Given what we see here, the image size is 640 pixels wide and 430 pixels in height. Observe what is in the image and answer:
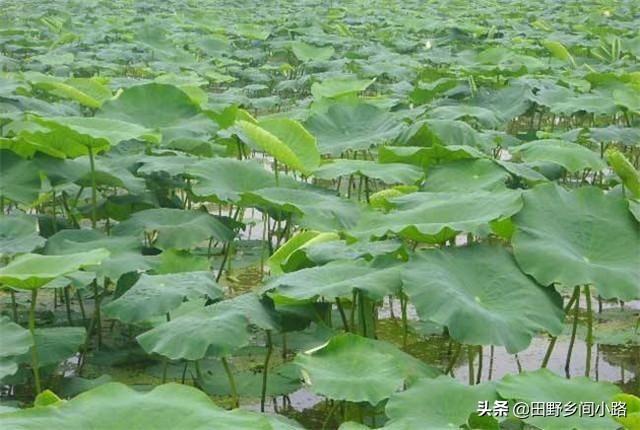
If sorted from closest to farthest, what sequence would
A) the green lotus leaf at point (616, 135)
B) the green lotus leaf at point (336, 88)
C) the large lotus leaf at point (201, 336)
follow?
1. the large lotus leaf at point (201, 336)
2. the green lotus leaf at point (616, 135)
3. the green lotus leaf at point (336, 88)

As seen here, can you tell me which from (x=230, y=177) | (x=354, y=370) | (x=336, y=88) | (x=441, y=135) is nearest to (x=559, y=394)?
(x=354, y=370)

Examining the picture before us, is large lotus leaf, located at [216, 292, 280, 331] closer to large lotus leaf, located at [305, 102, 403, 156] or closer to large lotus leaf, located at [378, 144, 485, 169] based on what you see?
large lotus leaf, located at [378, 144, 485, 169]

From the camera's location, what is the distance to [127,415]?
159 cm

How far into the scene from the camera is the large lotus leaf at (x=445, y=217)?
7.35ft

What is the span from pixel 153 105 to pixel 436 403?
6.32ft

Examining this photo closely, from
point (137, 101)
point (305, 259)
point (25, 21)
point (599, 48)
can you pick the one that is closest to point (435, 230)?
point (305, 259)

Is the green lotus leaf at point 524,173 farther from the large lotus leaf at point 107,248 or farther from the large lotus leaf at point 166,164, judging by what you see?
the large lotus leaf at point 107,248

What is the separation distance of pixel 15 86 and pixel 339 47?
458cm

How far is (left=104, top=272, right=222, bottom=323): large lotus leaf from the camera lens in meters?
2.27

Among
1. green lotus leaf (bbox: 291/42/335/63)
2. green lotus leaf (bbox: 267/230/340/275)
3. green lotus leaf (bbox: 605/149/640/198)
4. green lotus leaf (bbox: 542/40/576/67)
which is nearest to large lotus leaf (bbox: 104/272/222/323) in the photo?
green lotus leaf (bbox: 267/230/340/275)

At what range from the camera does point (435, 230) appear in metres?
2.22

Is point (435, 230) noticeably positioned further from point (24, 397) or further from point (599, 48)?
point (599, 48)

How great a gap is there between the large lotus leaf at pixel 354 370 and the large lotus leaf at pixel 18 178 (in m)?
1.14

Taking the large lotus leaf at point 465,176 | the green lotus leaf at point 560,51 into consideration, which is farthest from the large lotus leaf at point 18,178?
the green lotus leaf at point 560,51
